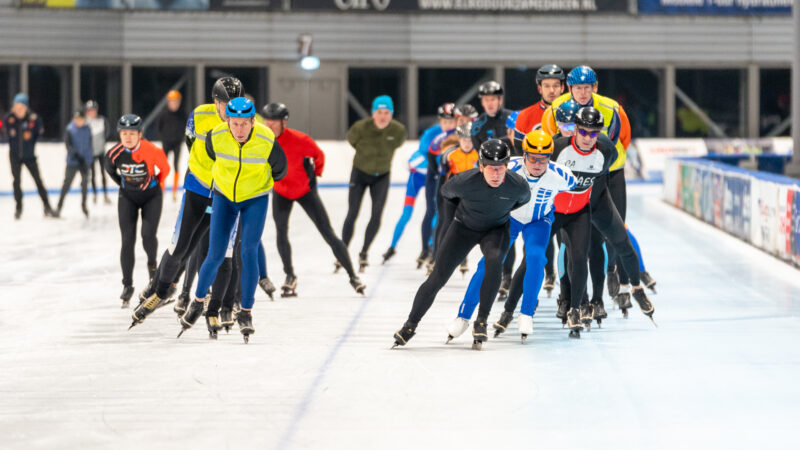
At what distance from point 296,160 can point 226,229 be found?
7.24 feet

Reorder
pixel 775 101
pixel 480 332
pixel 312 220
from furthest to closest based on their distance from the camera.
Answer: pixel 775 101 < pixel 312 220 < pixel 480 332

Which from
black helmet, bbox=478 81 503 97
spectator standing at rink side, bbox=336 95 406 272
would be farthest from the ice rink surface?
black helmet, bbox=478 81 503 97

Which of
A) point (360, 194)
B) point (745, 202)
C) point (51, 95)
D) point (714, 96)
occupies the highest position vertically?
point (714, 96)

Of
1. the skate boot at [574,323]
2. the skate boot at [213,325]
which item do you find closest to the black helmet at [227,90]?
the skate boot at [213,325]

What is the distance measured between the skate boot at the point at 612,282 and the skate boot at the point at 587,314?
3.76ft

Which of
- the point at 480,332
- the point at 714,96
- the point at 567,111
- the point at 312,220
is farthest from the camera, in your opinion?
the point at 714,96

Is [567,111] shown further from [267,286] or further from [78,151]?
[78,151]

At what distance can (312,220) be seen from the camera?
11.4 metres

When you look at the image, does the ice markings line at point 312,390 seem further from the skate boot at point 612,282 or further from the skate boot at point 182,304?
the skate boot at point 612,282

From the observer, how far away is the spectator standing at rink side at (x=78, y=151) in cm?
2055

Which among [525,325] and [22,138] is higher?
[22,138]

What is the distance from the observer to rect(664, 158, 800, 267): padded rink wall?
45.6 feet

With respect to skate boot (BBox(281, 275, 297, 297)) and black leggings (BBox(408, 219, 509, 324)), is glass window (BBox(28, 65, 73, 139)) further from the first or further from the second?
black leggings (BBox(408, 219, 509, 324))

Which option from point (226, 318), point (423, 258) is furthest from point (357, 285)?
point (226, 318)
